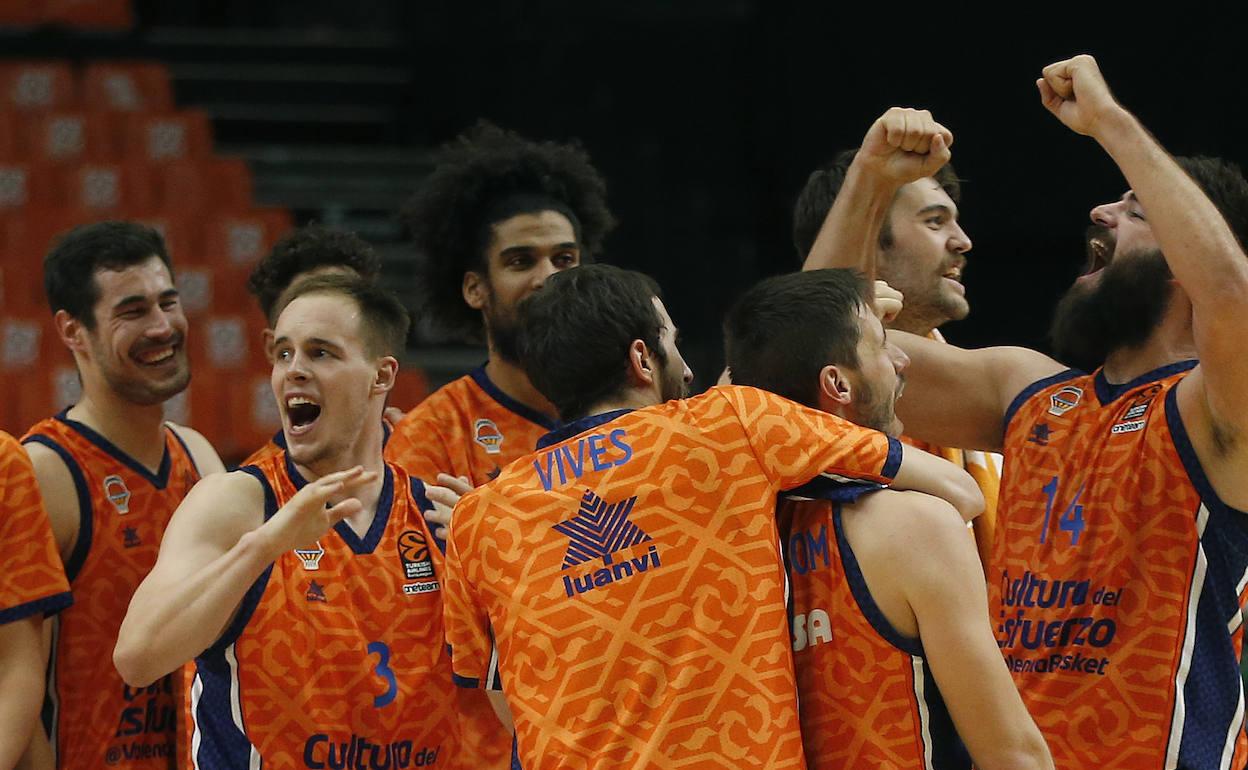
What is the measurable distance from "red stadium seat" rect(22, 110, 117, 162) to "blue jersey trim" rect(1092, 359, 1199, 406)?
8.81 meters

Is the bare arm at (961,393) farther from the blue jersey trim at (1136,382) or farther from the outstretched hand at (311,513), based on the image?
the outstretched hand at (311,513)

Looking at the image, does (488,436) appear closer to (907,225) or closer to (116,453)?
(116,453)

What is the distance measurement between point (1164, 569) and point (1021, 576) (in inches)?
14.5

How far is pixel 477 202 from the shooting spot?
5.43m

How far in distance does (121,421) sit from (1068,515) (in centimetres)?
262

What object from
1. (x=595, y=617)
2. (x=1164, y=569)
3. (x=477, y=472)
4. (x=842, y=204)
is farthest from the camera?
(x=477, y=472)

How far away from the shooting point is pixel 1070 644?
3844mm

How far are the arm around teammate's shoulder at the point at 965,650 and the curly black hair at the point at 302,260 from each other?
268cm

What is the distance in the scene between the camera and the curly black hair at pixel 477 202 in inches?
213

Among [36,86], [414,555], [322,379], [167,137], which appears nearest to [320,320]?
[322,379]

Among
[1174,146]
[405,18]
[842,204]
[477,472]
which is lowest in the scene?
[477,472]

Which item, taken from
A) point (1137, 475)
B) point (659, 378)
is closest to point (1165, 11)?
point (1137, 475)

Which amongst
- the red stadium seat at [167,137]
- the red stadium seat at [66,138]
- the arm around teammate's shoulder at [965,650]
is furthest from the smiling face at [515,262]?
the red stadium seat at [66,138]

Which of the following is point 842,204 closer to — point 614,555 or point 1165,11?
point 614,555
